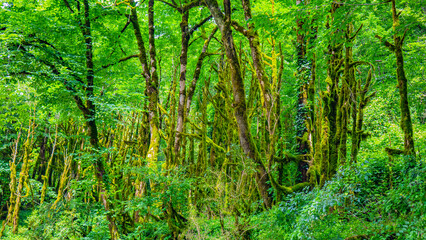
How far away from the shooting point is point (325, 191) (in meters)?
3.70

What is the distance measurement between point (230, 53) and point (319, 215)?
3.14 m

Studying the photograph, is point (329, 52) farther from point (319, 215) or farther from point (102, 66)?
point (102, 66)

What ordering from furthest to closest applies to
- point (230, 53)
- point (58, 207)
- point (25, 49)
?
point (58, 207) < point (25, 49) < point (230, 53)

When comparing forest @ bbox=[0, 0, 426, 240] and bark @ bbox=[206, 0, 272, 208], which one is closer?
forest @ bbox=[0, 0, 426, 240]

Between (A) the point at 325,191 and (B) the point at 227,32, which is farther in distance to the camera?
(B) the point at 227,32

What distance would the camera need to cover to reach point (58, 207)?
294 inches

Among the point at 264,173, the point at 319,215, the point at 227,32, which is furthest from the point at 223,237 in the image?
the point at 227,32

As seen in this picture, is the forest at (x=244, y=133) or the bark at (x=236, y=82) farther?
the bark at (x=236, y=82)

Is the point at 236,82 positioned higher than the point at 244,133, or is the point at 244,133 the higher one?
the point at 236,82

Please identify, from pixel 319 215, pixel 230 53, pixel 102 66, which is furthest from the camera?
pixel 102 66

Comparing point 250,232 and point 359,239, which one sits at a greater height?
point 359,239

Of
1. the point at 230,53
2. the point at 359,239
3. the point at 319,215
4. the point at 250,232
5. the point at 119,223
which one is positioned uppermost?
the point at 230,53

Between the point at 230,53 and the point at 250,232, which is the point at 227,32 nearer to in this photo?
the point at 230,53

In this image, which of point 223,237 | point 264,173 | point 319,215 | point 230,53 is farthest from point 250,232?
point 230,53
